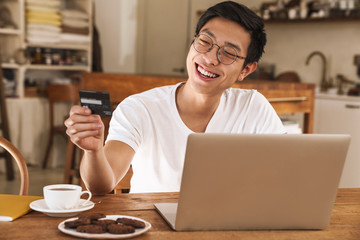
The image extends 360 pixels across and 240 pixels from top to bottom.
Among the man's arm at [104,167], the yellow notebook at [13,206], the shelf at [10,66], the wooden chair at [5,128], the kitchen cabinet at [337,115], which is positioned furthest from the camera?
the shelf at [10,66]

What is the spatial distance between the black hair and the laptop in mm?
700

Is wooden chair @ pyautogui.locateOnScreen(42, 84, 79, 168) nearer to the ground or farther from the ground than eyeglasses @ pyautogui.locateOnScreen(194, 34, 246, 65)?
nearer to the ground

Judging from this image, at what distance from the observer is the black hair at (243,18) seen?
161cm

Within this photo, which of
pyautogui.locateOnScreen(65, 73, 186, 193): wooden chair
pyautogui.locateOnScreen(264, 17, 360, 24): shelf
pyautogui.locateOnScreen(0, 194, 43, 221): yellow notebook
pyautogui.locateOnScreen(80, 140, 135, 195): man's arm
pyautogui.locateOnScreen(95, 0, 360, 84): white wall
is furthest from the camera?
pyautogui.locateOnScreen(95, 0, 360, 84): white wall

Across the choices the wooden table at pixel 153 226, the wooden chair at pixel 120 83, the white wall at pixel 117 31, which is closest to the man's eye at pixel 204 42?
the wooden table at pixel 153 226

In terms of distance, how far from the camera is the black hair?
161cm

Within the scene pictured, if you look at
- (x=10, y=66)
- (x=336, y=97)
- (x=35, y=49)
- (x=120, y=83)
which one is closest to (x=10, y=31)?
(x=10, y=66)

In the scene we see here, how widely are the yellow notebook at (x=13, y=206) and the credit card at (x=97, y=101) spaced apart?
0.90 ft

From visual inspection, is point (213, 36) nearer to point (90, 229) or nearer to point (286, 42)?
point (90, 229)

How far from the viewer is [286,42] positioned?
585cm

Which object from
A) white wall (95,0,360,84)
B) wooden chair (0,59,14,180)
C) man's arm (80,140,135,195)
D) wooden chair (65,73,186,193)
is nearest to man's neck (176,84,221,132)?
man's arm (80,140,135,195)

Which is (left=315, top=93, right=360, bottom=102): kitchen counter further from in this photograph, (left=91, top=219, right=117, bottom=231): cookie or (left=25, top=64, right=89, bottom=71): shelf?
(left=91, top=219, right=117, bottom=231): cookie

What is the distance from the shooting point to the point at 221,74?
1.61m

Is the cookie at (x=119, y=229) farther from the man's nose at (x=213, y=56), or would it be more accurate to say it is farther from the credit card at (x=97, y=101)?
the man's nose at (x=213, y=56)
